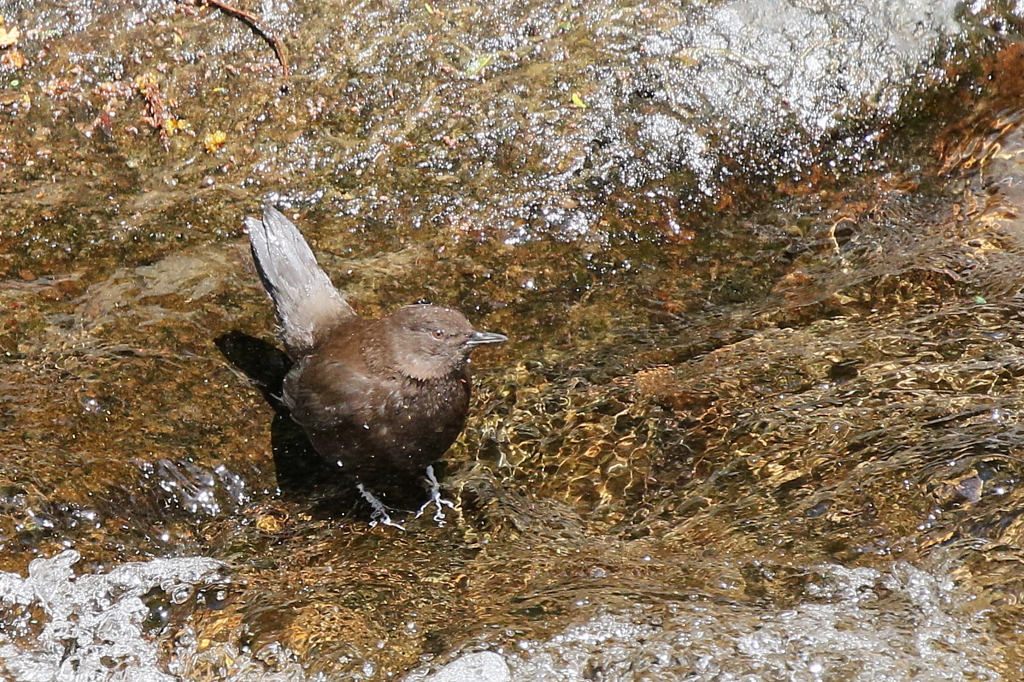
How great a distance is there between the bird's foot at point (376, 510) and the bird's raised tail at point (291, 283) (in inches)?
29.9

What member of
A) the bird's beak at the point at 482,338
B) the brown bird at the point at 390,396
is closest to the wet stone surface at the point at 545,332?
the brown bird at the point at 390,396

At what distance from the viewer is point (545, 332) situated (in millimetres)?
5367

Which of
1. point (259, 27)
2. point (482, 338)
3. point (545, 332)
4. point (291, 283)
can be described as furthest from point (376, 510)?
point (259, 27)

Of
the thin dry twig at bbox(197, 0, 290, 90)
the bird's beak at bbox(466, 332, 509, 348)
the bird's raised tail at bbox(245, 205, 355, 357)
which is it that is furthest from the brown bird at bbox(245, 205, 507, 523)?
the thin dry twig at bbox(197, 0, 290, 90)

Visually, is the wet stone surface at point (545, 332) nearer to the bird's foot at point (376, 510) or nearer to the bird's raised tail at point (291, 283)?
the bird's foot at point (376, 510)

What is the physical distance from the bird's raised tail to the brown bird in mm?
174

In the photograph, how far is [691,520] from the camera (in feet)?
14.4

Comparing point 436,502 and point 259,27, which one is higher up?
point 259,27

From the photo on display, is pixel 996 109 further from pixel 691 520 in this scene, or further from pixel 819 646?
pixel 819 646

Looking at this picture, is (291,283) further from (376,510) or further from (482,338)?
(376,510)

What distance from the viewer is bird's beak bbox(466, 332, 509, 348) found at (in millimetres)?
4637

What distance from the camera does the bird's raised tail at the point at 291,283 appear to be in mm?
5051

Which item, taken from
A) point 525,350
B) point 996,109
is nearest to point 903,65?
point 996,109

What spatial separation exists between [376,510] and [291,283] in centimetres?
119
